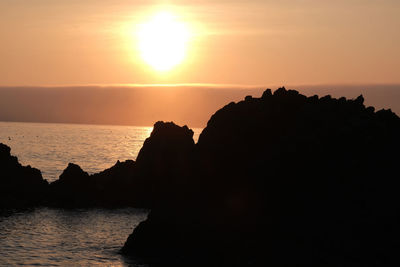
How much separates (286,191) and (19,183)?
5658cm

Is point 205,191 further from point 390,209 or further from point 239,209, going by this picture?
point 390,209

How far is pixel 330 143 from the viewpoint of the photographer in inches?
2100

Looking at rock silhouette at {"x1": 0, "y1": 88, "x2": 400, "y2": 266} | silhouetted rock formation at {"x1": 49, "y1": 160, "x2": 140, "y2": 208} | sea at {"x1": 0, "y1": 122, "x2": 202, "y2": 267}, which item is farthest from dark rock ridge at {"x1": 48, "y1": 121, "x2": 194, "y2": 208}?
rock silhouette at {"x1": 0, "y1": 88, "x2": 400, "y2": 266}

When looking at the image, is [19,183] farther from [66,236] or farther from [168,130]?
[66,236]

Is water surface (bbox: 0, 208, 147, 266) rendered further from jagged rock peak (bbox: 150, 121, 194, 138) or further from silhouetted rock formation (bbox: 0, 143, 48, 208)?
jagged rock peak (bbox: 150, 121, 194, 138)

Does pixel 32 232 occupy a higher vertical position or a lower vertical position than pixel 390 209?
lower

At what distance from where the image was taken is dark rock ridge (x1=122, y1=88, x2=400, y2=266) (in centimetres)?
4959

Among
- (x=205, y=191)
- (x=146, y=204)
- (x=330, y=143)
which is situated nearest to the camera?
(x=330, y=143)

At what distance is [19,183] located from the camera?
9531cm

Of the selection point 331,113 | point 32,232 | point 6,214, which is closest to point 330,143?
point 331,113

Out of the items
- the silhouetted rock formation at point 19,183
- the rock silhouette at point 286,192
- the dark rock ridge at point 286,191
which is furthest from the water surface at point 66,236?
the silhouetted rock formation at point 19,183

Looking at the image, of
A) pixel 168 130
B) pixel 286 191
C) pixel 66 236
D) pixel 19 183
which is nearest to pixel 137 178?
pixel 168 130

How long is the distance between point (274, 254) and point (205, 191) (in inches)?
404

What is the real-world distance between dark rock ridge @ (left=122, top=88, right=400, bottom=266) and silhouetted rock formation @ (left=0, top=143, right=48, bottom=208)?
41.3 metres
